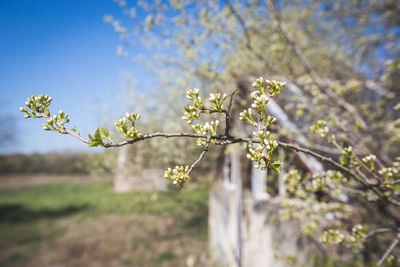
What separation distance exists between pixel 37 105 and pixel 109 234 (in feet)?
31.6

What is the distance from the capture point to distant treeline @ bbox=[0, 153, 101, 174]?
3496 cm

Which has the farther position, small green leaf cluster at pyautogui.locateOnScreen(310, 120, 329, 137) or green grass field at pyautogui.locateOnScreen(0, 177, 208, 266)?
green grass field at pyautogui.locateOnScreen(0, 177, 208, 266)

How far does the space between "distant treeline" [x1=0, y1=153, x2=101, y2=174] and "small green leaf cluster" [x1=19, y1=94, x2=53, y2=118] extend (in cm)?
3774

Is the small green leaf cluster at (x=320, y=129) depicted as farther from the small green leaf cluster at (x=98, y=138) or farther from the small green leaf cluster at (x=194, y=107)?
the small green leaf cluster at (x=98, y=138)

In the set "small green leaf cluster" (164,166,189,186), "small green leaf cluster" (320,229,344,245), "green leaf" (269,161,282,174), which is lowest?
"small green leaf cluster" (320,229,344,245)

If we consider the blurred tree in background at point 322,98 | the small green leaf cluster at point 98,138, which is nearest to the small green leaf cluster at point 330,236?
the blurred tree in background at point 322,98

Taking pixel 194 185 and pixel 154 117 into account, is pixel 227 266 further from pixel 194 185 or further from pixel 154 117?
pixel 154 117

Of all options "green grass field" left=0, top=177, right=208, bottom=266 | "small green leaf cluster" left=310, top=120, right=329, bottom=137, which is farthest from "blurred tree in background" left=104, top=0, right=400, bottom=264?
"green grass field" left=0, top=177, right=208, bottom=266

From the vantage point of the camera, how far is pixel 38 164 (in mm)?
36625

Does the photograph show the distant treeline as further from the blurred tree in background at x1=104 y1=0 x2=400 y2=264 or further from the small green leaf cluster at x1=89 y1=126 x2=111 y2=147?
the small green leaf cluster at x1=89 y1=126 x2=111 y2=147

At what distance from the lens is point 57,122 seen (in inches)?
47.3

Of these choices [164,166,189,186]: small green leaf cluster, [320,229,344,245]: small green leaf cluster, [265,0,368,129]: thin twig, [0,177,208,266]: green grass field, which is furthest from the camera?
[0,177,208,266]: green grass field

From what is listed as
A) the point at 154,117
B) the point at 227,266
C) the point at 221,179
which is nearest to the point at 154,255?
the point at 227,266

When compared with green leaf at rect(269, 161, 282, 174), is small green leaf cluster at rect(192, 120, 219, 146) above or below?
above
